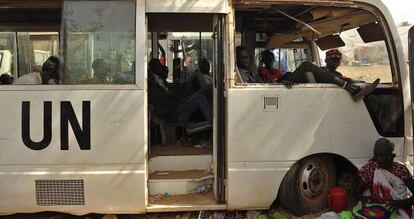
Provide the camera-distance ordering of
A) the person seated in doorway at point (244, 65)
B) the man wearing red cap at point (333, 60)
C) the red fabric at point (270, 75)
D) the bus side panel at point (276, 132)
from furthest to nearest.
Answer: the red fabric at point (270, 75)
the man wearing red cap at point (333, 60)
the person seated in doorway at point (244, 65)
the bus side panel at point (276, 132)

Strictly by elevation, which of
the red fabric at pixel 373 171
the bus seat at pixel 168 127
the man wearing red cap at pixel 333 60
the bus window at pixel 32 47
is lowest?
the red fabric at pixel 373 171

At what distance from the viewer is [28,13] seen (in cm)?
572

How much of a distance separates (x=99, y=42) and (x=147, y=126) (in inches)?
36.2

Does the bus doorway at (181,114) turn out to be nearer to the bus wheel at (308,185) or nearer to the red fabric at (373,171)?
the bus wheel at (308,185)

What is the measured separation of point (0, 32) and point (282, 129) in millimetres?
3743

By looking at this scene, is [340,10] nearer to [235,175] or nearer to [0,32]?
[235,175]

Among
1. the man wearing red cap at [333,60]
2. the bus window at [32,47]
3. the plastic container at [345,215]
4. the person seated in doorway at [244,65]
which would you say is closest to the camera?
the plastic container at [345,215]

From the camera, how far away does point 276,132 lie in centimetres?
462

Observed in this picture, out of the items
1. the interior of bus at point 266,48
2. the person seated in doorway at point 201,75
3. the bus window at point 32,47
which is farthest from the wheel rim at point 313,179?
the bus window at point 32,47

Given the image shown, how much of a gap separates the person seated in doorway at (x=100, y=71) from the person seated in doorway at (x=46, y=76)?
402 mm

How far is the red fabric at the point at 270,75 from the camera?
19.9ft

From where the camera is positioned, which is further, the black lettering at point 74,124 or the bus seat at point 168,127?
the bus seat at point 168,127

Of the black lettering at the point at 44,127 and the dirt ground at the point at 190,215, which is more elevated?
the black lettering at the point at 44,127

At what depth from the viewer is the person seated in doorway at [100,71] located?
4514mm
